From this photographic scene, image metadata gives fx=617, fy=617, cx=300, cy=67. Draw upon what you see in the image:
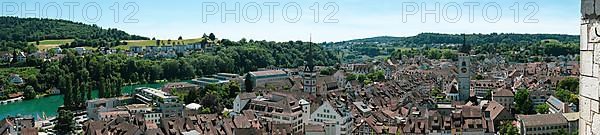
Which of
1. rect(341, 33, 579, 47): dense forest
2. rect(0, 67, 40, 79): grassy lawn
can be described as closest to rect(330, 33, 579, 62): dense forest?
rect(341, 33, 579, 47): dense forest

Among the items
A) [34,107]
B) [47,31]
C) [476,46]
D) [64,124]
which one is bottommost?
[34,107]

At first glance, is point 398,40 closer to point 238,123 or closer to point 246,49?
point 246,49

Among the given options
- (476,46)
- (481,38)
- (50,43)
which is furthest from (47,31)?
(481,38)

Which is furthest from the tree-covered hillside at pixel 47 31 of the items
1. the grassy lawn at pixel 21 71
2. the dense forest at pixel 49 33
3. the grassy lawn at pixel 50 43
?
the grassy lawn at pixel 21 71

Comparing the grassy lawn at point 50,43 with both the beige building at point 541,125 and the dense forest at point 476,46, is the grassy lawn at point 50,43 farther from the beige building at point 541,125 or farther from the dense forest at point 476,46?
the beige building at point 541,125

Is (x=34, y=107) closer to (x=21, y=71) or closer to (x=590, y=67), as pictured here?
(x=21, y=71)
